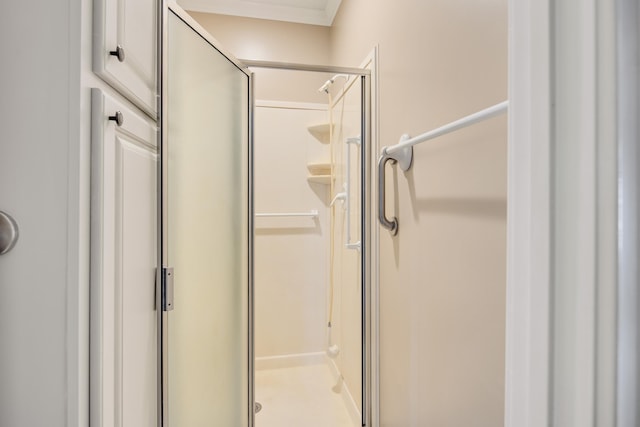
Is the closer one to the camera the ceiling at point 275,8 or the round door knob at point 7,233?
the round door knob at point 7,233

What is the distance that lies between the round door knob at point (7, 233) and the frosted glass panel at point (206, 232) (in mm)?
465

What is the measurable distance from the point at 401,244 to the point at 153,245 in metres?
→ 0.88

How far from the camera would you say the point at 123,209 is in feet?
2.21

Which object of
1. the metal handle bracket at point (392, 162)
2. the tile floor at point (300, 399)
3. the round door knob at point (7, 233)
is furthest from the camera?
the tile floor at point (300, 399)

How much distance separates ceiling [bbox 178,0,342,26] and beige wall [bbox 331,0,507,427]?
92 cm

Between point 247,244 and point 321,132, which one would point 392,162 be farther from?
point 321,132

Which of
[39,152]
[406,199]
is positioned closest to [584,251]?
[39,152]

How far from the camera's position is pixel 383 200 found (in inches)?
53.3

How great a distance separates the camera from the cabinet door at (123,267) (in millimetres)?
553

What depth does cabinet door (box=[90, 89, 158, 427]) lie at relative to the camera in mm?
553

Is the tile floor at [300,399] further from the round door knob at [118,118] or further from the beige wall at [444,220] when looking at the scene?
the round door knob at [118,118]

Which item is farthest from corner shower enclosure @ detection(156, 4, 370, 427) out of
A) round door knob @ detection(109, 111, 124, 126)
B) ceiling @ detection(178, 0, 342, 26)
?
ceiling @ detection(178, 0, 342, 26)

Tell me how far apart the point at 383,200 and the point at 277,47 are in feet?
5.16

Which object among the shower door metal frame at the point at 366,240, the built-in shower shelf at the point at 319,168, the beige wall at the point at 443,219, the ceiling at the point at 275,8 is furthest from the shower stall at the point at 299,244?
the beige wall at the point at 443,219
